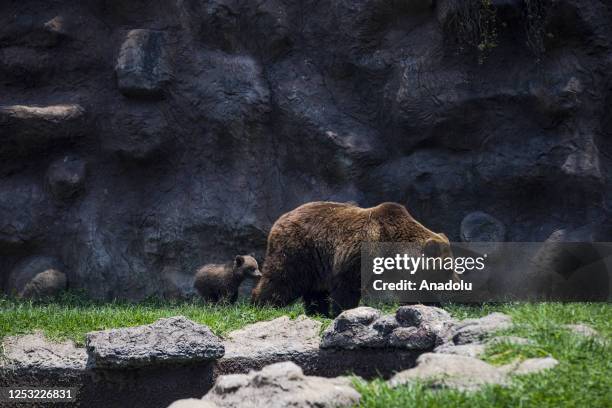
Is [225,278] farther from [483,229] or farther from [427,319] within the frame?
[427,319]

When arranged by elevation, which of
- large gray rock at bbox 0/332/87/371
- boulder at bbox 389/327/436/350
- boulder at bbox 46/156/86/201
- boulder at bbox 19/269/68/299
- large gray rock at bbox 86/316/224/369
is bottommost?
boulder at bbox 19/269/68/299

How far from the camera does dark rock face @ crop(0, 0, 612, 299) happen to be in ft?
39.0

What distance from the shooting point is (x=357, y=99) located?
12688mm

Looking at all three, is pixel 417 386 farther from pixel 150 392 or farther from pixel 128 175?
pixel 128 175

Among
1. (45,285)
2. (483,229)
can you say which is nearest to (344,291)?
(483,229)

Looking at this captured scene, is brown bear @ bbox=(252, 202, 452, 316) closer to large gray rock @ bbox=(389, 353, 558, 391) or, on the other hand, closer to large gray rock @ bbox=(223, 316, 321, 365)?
large gray rock @ bbox=(223, 316, 321, 365)

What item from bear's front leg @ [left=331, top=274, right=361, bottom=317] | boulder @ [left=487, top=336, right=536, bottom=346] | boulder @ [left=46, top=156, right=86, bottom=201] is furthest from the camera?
boulder @ [left=46, top=156, right=86, bottom=201]

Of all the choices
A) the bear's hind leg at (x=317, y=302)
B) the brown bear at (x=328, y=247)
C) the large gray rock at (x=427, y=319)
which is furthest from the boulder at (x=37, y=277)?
the large gray rock at (x=427, y=319)

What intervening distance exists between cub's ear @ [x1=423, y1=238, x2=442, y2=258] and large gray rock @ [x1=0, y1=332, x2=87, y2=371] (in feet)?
12.8

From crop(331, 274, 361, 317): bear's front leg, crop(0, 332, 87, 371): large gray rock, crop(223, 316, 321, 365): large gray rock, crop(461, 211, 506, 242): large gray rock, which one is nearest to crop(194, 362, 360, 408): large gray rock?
crop(223, 316, 321, 365): large gray rock

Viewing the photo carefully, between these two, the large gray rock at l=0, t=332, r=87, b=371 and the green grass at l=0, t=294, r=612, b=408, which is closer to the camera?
the green grass at l=0, t=294, r=612, b=408

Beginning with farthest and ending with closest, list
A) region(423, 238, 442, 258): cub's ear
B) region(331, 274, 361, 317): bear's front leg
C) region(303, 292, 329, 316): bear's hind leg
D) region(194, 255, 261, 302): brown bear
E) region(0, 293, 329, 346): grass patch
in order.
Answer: region(194, 255, 261, 302): brown bear
region(303, 292, 329, 316): bear's hind leg
region(423, 238, 442, 258): cub's ear
region(331, 274, 361, 317): bear's front leg
region(0, 293, 329, 346): grass patch

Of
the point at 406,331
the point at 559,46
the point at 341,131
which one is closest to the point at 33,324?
the point at 406,331

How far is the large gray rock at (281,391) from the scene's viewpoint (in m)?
4.58
